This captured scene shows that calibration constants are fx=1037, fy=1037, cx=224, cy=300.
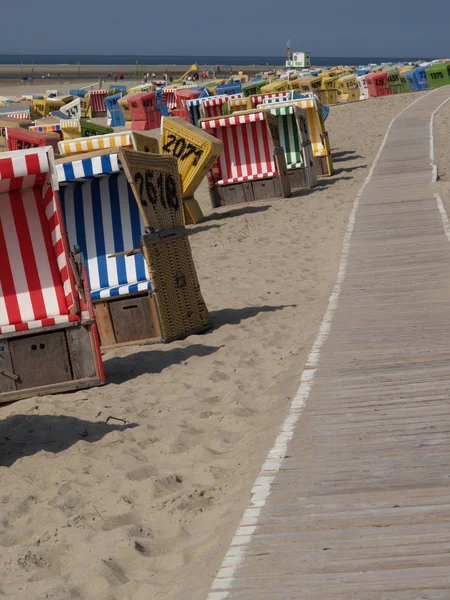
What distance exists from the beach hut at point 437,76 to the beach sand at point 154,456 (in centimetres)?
4798

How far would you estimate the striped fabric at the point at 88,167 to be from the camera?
30.5ft

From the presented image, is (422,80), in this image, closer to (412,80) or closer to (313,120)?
(412,80)

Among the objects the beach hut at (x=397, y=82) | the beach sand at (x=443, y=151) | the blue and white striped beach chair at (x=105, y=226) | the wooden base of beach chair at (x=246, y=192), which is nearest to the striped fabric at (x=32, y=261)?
the blue and white striped beach chair at (x=105, y=226)

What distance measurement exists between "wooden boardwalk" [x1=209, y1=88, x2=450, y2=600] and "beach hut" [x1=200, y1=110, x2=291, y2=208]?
31.8ft

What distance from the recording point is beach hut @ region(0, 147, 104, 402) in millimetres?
7777

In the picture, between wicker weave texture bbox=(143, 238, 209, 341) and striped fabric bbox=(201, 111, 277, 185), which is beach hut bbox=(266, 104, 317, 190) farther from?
wicker weave texture bbox=(143, 238, 209, 341)

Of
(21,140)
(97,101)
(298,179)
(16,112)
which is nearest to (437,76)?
(97,101)

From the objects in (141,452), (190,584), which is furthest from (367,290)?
(190,584)

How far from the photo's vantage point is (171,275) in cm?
945

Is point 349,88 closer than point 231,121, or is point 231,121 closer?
point 231,121

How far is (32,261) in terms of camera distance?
26.2 ft

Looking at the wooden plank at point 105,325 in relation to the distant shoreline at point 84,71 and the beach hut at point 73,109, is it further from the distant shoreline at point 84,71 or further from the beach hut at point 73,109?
the distant shoreline at point 84,71

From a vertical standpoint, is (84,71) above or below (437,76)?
above

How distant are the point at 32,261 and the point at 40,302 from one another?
323mm
